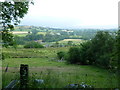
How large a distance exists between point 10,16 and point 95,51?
32.9 ft

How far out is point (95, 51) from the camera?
12.0 metres

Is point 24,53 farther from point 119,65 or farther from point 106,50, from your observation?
point 119,65

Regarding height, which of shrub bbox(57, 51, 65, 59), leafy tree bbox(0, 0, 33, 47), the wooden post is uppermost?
leafy tree bbox(0, 0, 33, 47)

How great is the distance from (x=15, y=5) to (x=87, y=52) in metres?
10.6

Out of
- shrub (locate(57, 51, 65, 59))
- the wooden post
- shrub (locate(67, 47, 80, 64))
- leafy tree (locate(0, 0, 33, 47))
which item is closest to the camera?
the wooden post

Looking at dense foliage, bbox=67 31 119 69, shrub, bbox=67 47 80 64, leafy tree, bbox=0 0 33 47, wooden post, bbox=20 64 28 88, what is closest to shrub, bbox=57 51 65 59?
dense foliage, bbox=67 31 119 69

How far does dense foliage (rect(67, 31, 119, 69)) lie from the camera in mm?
9848

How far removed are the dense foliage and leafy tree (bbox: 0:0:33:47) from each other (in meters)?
7.12

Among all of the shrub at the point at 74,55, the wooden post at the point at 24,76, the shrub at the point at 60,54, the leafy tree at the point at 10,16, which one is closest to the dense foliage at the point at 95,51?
the shrub at the point at 74,55

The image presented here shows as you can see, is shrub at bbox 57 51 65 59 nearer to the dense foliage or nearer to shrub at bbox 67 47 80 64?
the dense foliage

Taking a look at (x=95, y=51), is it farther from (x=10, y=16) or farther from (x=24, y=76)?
(x=24, y=76)

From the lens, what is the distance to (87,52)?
12.7 m

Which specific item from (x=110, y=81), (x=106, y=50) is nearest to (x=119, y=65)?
(x=110, y=81)

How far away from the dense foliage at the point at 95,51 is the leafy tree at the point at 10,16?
23.4 feet
